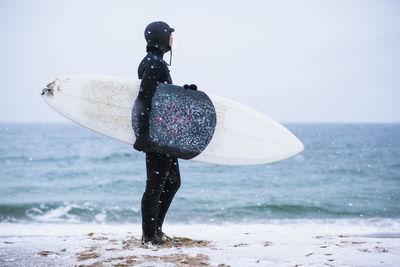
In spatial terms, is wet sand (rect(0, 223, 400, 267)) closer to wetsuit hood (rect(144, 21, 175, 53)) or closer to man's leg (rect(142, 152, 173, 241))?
man's leg (rect(142, 152, 173, 241))

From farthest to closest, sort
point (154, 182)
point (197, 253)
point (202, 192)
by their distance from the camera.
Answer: point (202, 192)
point (154, 182)
point (197, 253)

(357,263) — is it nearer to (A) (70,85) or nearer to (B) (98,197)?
(A) (70,85)

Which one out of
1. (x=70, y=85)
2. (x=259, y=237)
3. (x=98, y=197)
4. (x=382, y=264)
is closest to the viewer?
(x=382, y=264)

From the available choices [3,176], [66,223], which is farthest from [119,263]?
[3,176]

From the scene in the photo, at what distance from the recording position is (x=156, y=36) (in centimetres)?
228

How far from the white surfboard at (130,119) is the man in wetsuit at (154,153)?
1.06 feet

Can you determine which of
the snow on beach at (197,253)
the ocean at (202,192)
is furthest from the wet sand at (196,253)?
the ocean at (202,192)

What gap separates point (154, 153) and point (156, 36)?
839 mm

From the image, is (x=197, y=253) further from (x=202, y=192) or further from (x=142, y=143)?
(x=202, y=192)

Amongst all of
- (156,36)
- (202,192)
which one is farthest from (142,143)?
(202,192)

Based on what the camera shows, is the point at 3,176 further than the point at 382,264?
Yes

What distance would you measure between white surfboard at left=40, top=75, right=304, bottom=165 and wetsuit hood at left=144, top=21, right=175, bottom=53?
0.39 meters

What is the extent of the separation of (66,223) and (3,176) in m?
7.23

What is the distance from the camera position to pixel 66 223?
5.88 metres
